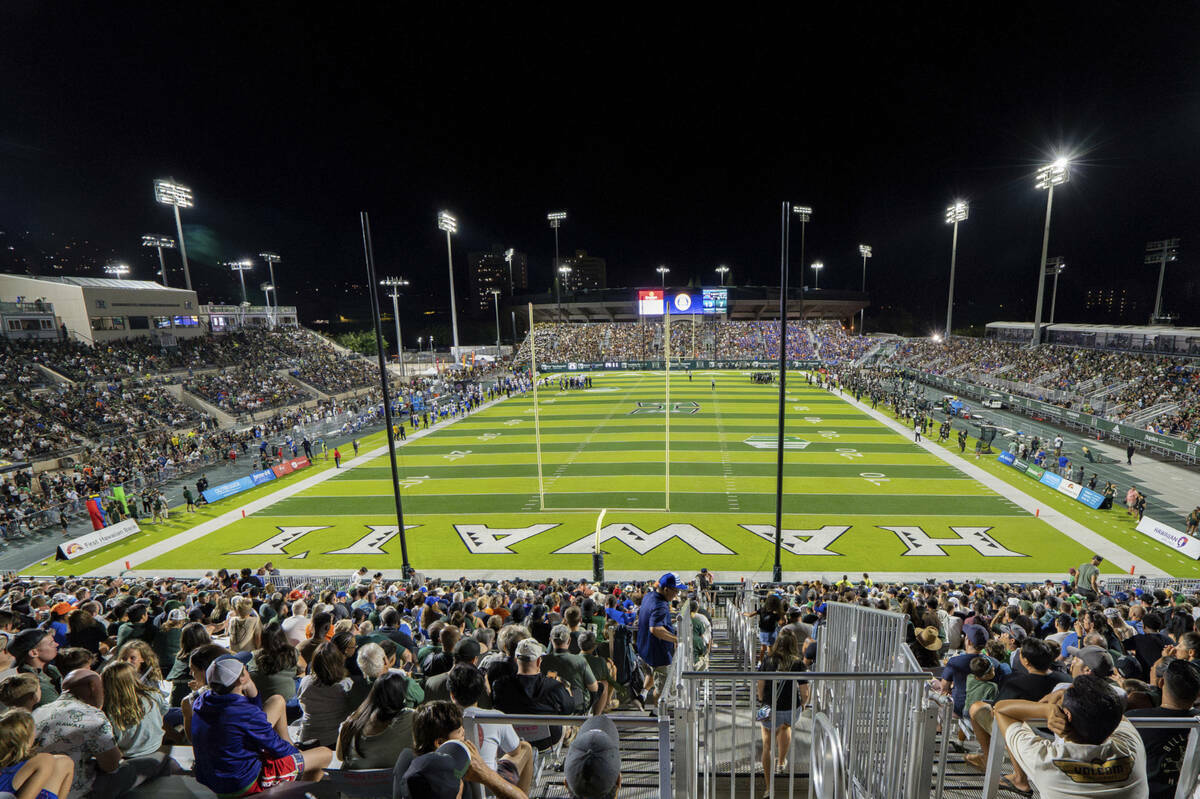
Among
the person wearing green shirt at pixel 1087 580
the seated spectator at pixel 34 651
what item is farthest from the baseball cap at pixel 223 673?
the person wearing green shirt at pixel 1087 580

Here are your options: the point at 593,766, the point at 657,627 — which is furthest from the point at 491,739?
the point at 657,627

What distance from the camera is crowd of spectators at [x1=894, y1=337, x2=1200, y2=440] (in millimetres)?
28703

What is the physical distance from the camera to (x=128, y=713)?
144 inches

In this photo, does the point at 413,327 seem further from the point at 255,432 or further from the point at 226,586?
the point at 226,586

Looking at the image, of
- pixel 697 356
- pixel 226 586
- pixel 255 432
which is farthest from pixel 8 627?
pixel 697 356

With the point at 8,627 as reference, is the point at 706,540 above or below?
below

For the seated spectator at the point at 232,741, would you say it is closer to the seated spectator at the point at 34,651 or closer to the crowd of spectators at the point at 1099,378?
the seated spectator at the point at 34,651

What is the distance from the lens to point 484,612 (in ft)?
31.3

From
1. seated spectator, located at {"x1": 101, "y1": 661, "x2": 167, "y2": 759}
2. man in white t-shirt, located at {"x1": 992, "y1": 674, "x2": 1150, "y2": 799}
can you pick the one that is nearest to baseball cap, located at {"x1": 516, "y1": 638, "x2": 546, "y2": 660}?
seated spectator, located at {"x1": 101, "y1": 661, "x2": 167, "y2": 759}

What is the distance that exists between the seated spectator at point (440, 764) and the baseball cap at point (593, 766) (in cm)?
54

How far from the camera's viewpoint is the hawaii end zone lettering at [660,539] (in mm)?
16812

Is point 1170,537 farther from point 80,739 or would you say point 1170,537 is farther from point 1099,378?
point 1099,378

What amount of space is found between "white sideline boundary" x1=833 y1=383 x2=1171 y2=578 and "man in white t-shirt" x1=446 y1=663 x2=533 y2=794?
15.9m

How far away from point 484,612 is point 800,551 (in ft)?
36.1
